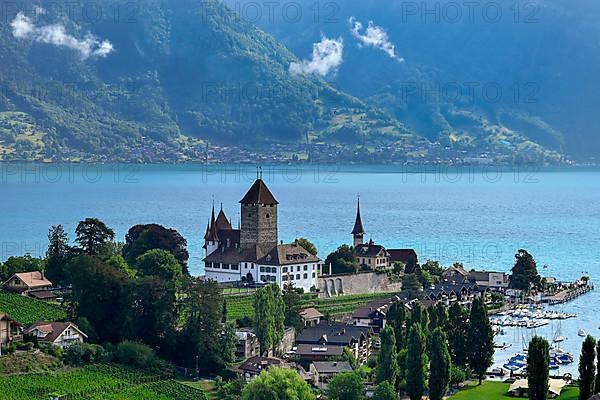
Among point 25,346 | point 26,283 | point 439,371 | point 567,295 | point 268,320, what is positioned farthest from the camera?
point 567,295

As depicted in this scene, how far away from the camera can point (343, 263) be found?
236ft

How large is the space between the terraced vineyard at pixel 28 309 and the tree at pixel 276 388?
14.3 meters

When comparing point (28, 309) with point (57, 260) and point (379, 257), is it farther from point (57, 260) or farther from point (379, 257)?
point (379, 257)

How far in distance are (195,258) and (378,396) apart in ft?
171

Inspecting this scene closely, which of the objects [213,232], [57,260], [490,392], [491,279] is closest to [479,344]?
[490,392]

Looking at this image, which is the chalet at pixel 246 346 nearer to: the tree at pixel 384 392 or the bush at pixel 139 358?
the bush at pixel 139 358

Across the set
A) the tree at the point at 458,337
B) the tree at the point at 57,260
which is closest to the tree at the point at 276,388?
the tree at the point at 458,337

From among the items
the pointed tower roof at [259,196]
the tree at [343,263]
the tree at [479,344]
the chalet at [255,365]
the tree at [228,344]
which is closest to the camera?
the chalet at [255,365]

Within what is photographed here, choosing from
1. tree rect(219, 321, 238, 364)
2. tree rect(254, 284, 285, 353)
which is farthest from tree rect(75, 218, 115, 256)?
tree rect(219, 321, 238, 364)

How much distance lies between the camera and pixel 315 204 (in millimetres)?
181500

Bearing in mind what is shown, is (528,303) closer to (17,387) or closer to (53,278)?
(53,278)

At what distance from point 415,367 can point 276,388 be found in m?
6.05

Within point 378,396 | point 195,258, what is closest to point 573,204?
point 195,258

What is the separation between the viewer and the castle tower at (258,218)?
68.8m
